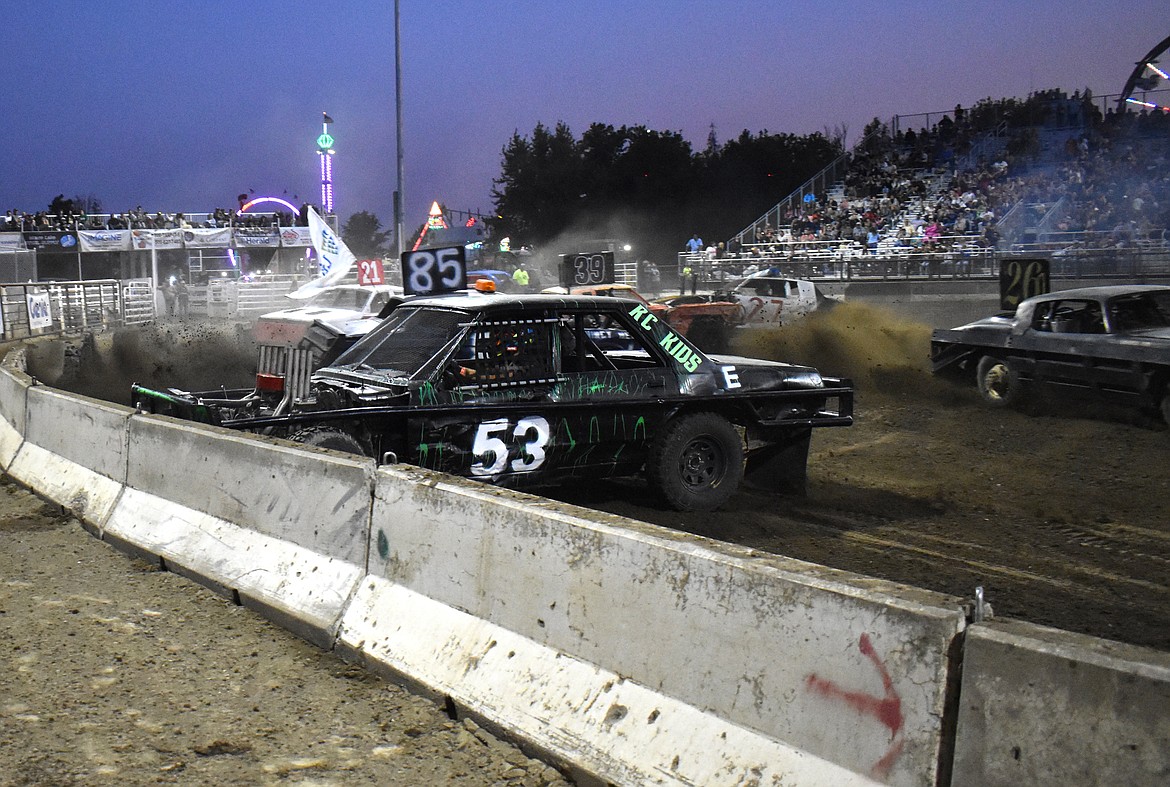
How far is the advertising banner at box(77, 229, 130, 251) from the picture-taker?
38.5 m

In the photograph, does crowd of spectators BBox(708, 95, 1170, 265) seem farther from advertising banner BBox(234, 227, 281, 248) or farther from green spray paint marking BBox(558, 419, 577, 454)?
green spray paint marking BBox(558, 419, 577, 454)

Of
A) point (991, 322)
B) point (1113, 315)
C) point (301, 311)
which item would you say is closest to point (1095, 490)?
point (1113, 315)

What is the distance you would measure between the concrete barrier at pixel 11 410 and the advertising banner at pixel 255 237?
34422 mm

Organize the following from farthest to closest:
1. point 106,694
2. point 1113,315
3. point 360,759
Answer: point 1113,315 → point 106,694 → point 360,759

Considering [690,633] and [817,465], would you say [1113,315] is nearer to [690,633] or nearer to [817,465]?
[817,465]

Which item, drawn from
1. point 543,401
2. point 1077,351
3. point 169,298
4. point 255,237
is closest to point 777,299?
point 1077,351

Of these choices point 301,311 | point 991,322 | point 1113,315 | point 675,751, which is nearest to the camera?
point 675,751

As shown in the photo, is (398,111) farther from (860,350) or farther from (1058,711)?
(1058,711)

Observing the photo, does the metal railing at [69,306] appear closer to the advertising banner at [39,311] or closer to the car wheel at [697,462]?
the advertising banner at [39,311]

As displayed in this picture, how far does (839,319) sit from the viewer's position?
20.8m

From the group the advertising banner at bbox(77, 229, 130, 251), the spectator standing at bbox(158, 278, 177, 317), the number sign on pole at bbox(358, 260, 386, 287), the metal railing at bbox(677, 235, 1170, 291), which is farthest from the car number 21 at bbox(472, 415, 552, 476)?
the advertising banner at bbox(77, 229, 130, 251)

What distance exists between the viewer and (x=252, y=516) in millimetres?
5074

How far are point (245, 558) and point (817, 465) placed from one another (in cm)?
590

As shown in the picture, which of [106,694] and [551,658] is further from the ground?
[551,658]
